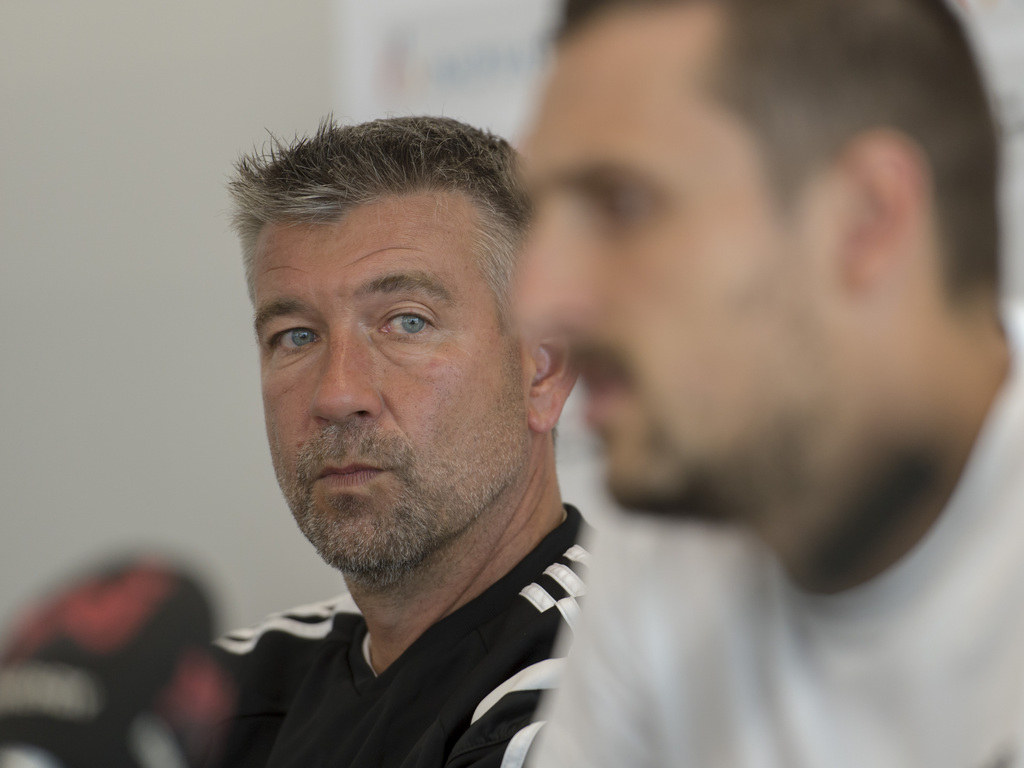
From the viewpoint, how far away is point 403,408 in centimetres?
122

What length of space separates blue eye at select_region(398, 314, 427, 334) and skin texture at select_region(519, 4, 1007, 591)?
0.72 meters

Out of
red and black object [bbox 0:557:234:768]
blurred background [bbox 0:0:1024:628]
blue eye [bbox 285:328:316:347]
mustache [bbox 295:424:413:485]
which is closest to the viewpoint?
red and black object [bbox 0:557:234:768]

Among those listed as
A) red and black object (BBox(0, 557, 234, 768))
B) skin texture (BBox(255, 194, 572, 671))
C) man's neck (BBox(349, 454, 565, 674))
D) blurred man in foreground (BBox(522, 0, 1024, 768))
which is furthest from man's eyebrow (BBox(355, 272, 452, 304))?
blurred man in foreground (BBox(522, 0, 1024, 768))

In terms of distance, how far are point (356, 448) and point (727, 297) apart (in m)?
0.74

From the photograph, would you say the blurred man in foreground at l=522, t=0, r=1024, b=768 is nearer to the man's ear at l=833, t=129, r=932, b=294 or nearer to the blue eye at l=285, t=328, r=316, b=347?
the man's ear at l=833, t=129, r=932, b=294

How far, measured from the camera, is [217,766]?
1310mm

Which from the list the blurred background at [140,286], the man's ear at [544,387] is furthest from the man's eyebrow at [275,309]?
the blurred background at [140,286]

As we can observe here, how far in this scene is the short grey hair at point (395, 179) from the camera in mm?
1295

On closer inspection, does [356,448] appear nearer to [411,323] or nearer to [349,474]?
[349,474]

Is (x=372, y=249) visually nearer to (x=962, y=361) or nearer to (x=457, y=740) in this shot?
(x=457, y=740)

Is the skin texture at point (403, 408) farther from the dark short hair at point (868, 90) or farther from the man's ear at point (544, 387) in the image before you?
the dark short hair at point (868, 90)

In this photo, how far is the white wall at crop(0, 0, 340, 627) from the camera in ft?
8.66

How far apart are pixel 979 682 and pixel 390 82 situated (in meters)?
1.86

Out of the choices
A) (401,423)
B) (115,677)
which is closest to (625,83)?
(115,677)
